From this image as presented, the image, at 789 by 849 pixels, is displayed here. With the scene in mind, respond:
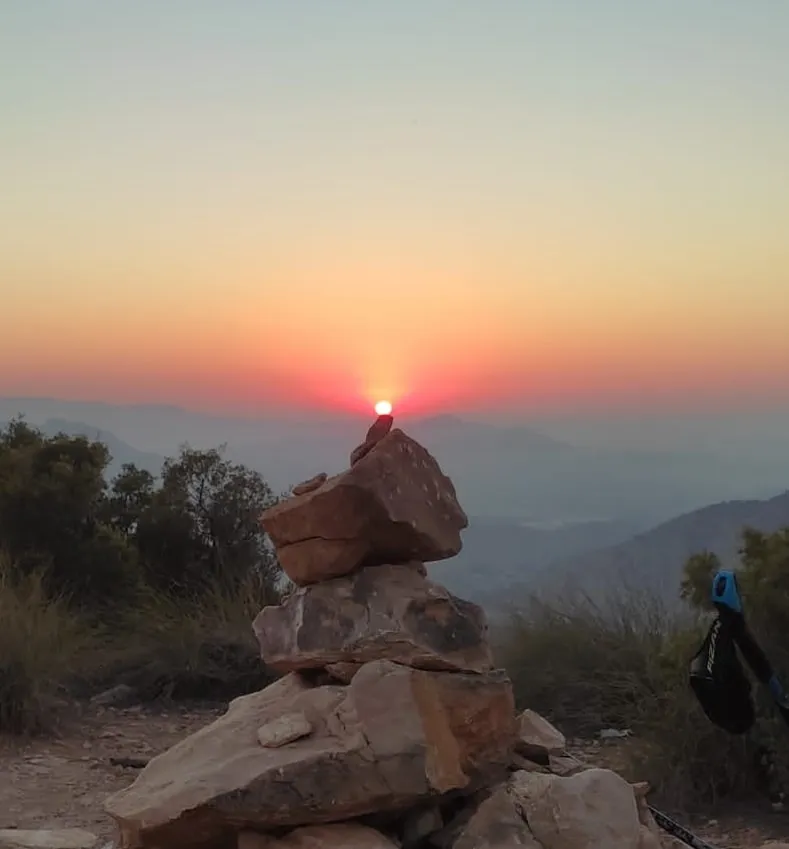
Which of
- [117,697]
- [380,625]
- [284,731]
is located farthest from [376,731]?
[117,697]

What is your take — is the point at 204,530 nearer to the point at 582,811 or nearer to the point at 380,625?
the point at 380,625

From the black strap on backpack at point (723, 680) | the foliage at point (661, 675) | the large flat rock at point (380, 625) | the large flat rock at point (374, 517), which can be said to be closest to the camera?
the large flat rock at point (380, 625)

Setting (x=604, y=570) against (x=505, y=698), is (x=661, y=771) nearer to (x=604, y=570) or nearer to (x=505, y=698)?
(x=505, y=698)

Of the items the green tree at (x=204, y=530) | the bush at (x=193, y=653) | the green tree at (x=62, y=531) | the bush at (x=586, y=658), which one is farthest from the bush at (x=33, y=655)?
the bush at (x=586, y=658)

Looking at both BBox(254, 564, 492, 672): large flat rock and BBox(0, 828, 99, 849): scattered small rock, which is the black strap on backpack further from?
BBox(0, 828, 99, 849): scattered small rock

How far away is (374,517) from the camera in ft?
16.5

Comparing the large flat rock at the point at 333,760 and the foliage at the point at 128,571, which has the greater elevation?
the foliage at the point at 128,571

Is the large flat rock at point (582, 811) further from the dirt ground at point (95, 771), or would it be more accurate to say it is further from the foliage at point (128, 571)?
the foliage at point (128, 571)

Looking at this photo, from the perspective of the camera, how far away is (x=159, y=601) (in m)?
12.4

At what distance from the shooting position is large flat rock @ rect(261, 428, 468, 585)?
16.4 feet

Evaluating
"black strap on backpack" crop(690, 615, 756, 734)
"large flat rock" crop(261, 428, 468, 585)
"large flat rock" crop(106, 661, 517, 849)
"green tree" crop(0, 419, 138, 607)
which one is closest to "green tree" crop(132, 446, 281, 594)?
"green tree" crop(0, 419, 138, 607)

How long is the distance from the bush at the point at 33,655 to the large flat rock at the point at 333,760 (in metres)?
4.15

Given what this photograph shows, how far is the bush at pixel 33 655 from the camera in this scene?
342 inches

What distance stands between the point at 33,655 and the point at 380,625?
5.34 metres
